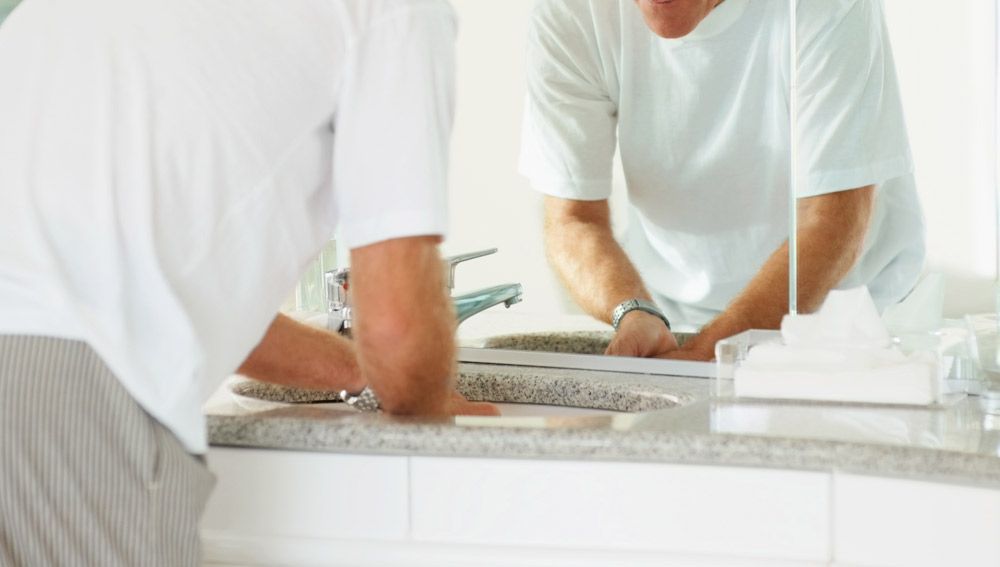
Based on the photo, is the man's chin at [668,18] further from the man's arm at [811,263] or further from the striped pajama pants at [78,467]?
the striped pajama pants at [78,467]

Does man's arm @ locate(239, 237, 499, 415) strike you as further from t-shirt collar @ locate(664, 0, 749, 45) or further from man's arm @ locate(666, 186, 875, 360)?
t-shirt collar @ locate(664, 0, 749, 45)

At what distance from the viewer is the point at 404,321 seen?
4.16 ft

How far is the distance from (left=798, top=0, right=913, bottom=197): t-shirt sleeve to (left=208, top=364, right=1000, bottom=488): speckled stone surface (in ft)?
1.03

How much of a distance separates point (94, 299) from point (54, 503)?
0.56 ft

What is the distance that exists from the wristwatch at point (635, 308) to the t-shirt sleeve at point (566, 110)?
5.7 inches

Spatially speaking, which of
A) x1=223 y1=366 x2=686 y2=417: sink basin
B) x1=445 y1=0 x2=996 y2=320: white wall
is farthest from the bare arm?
x1=445 y1=0 x2=996 y2=320: white wall

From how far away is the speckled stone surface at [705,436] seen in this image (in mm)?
1177

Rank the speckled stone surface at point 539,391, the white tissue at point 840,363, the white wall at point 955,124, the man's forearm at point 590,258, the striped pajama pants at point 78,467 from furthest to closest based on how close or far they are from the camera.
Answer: the man's forearm at point 590,258 < the speckled stone surface at point 539,391 < the white wall at point 955,124 < the white tissue at point 840,363 < the striped pajama pants at point 78,467

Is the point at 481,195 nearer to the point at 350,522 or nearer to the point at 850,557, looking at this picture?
the point at 350,522

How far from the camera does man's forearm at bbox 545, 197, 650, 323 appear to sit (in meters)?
1.74

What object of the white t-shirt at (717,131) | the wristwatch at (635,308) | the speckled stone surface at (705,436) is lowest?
the speckled stone surface at (705,436)

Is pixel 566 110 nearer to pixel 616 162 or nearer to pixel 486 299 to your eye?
pixel 616 162

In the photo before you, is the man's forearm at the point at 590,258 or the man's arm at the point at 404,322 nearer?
the man's arm at the point at 404,322

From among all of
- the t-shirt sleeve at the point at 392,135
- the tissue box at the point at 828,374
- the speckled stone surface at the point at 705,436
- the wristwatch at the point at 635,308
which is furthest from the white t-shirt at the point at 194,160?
the wristwatch at the point at 635,308
